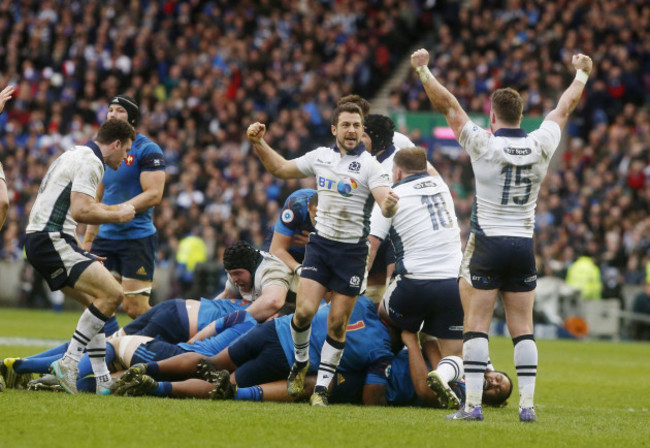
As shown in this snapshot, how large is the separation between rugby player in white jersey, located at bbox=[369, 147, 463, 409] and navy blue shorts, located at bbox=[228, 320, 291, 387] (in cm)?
106

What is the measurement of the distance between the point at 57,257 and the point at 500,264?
3555mm

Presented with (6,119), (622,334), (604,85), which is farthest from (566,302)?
(6,119)

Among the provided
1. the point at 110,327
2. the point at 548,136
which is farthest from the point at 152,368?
the point at 548,136

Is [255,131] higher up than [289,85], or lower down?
lower down

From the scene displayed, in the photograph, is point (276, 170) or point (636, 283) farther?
point (636, 283)

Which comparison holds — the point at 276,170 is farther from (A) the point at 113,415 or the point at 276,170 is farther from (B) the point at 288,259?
(A) the point at 113,415

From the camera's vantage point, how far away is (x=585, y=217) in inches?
946

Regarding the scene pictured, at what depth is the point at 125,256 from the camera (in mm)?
10641

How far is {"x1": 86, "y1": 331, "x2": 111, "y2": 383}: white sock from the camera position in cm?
862

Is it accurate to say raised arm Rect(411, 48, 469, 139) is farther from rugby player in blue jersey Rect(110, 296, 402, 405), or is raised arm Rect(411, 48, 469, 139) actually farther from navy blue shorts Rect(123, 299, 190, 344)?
navy blue shorts Rect(123, 299, 190, 344)

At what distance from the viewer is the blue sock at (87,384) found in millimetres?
8781

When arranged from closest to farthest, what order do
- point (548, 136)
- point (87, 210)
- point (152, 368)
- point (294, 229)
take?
point (548, 136) → point (87, 210) → point (152, 368) → point (294, 229)

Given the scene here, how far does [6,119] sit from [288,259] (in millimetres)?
19818

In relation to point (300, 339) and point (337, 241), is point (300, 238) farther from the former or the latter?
point (300, 339)
